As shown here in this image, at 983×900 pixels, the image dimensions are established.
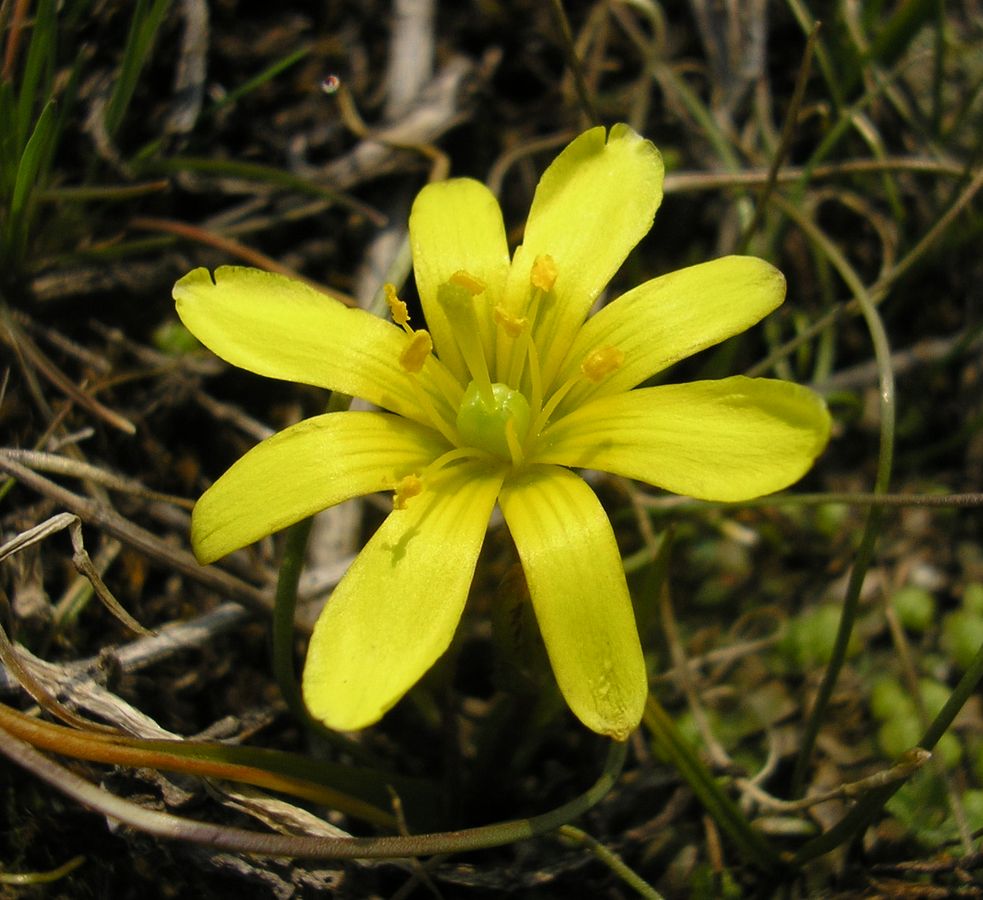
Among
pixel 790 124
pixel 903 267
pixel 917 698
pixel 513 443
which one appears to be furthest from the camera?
pixel 903 267

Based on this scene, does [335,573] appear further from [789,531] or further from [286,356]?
[789,531]

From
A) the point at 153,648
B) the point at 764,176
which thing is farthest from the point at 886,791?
the point at 764,176

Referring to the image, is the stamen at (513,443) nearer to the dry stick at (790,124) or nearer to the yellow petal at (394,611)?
the yellow petal at (394,611)

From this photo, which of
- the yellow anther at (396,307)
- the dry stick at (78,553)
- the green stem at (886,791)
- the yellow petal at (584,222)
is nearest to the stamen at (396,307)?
the yellow anther at (396,307)

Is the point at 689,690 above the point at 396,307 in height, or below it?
below

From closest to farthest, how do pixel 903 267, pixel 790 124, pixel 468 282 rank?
pixel 468 282 → pixel 790 124 → pixel 903 267

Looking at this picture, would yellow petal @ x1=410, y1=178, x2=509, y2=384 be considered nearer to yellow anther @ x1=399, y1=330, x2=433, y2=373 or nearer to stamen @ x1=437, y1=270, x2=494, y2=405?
stamen @ x1=437, y1=270, x2=494, y2=405

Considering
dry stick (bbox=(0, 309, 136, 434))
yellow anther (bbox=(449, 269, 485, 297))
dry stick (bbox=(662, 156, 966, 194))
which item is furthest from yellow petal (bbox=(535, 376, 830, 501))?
dry stick (bbox=(0, 309, 136, 434))

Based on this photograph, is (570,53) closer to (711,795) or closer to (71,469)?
(71,469)
